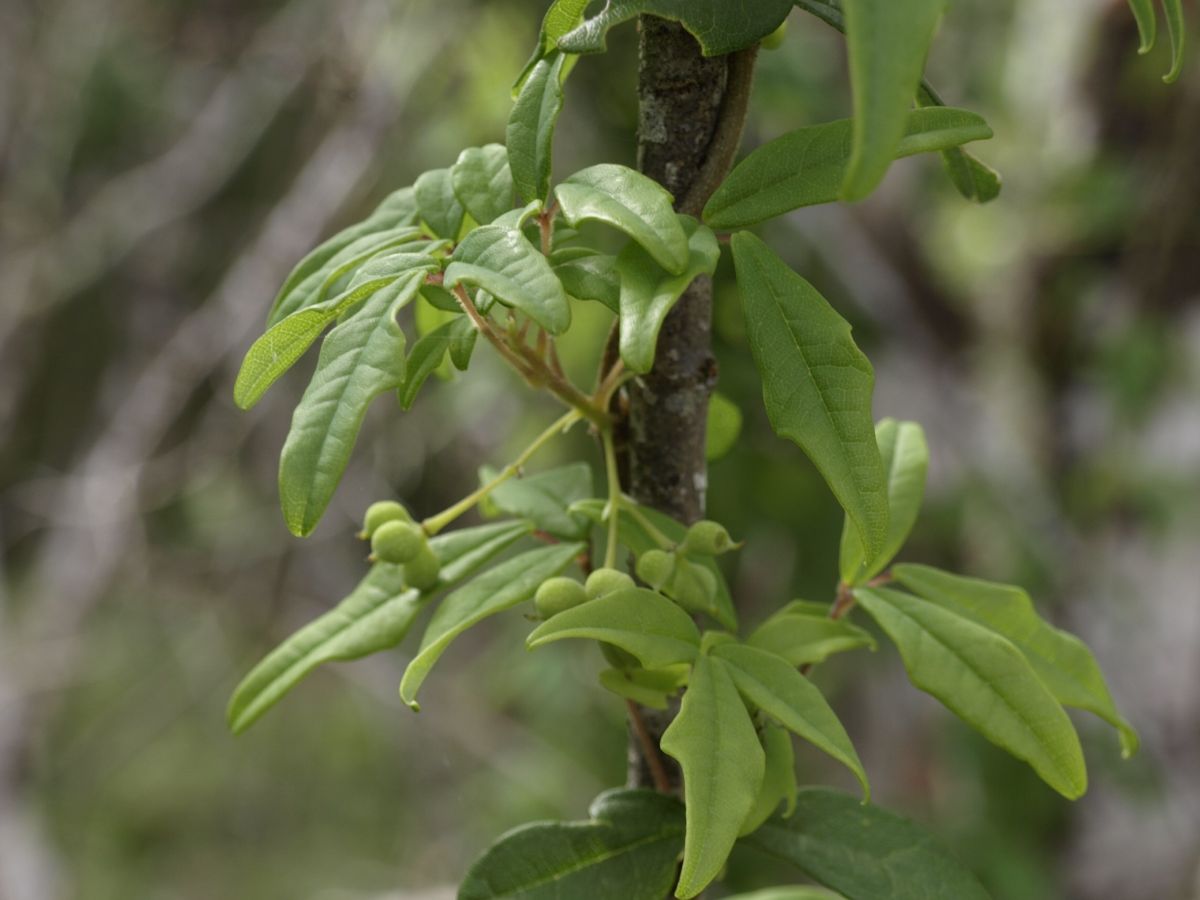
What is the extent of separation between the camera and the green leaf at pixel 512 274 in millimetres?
381

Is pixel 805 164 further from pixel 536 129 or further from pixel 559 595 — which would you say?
pixel 559 595

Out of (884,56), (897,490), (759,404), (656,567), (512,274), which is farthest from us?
(759,404)

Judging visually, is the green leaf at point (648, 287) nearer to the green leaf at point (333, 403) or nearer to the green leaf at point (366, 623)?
the green leaf at point (333, 403)

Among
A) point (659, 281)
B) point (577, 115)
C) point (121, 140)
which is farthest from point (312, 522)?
point (121, 140)

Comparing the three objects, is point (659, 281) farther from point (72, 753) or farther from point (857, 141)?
point (72, 753)

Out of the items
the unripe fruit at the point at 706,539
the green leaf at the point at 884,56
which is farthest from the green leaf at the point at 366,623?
the green leaf at the point at 884,56

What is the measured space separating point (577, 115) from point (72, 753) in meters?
3.07

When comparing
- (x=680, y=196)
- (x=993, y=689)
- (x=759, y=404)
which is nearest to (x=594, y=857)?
(x=993, y=689)

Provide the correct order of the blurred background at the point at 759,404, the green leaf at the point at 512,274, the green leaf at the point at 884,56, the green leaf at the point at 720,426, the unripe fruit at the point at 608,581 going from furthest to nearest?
the blurred background at the point at 759,404 < the green leaf at the point at 720,426 < the unripe fruit at the point at 608,581 < the green leaf at the point at 512,274 < the green leaf at the point at 884,56

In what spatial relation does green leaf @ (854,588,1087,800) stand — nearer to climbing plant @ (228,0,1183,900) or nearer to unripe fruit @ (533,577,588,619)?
climbing plant @ (228,0,1183,900)

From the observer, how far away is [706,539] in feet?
1.66

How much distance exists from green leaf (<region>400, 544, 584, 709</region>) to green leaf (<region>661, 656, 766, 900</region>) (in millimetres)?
100

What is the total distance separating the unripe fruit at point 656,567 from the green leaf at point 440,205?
170 mm

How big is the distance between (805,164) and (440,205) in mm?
171
